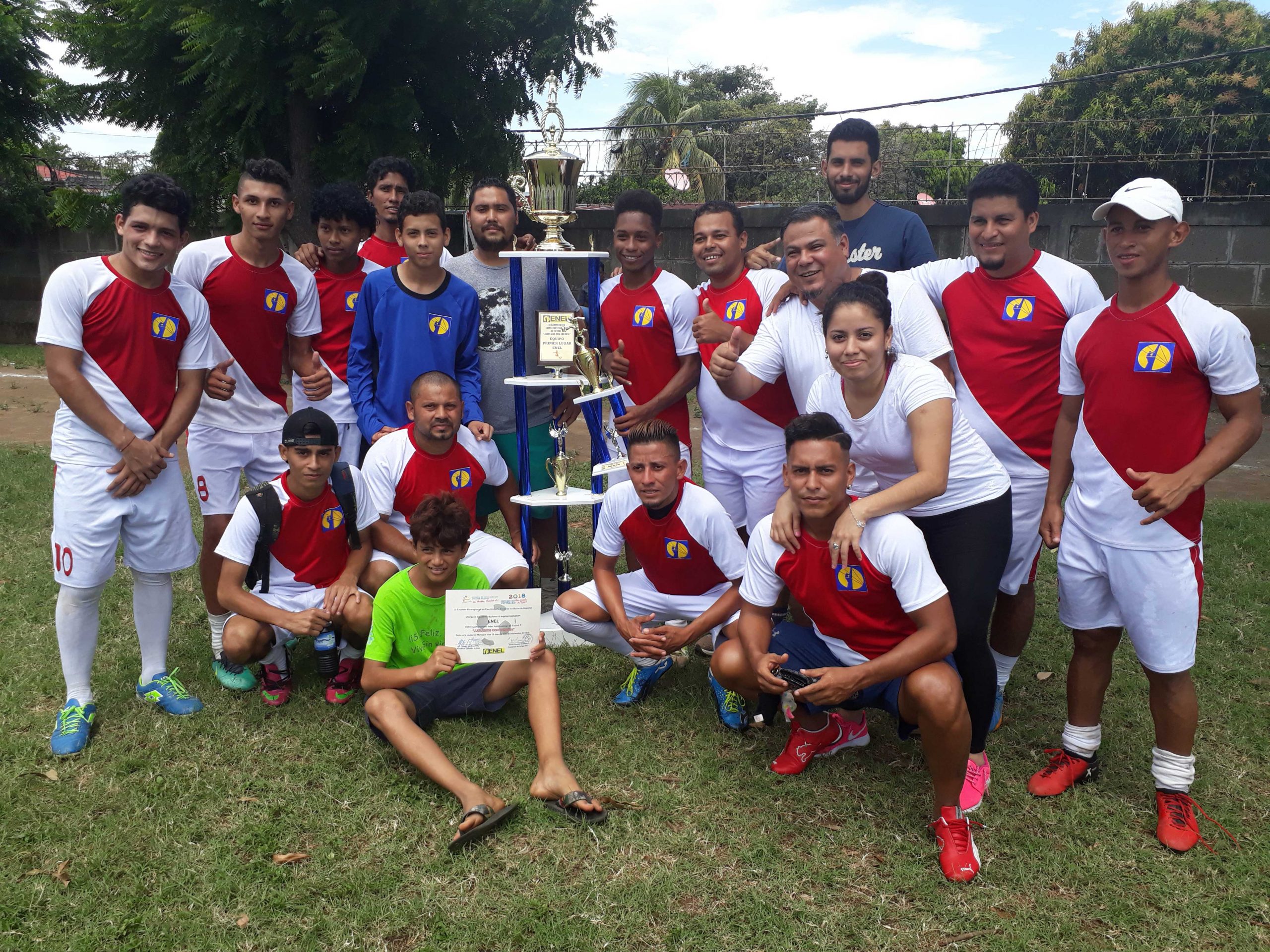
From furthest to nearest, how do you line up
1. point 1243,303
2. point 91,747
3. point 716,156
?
point 716,156 → point 1243,303 → point 91,747

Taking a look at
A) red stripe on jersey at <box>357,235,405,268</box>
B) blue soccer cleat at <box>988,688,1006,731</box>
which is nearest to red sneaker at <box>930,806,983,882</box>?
blue soccer cleat at <box>988,688,1006,731</box>

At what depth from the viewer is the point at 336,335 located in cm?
486

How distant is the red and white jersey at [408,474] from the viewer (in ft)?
14.3

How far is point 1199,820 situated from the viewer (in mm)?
3301

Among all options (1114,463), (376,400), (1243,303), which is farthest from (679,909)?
(1243,303)

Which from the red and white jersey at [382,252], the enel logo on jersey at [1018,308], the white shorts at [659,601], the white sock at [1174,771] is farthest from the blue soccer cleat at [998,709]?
the red and white jersey at [382,252]

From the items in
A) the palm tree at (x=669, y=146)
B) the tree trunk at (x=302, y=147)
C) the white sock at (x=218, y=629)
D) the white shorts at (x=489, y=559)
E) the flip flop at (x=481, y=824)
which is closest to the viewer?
the flip flop at (x=481, y=824)

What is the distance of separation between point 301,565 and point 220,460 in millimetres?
704

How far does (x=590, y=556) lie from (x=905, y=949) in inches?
151

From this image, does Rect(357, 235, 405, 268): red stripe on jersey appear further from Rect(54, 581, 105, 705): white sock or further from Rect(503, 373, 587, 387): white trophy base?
Rect(54, 581, 105, 705): white sock

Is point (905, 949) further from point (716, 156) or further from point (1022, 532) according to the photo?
point (716, 156)

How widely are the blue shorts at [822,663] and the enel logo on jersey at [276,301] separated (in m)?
2.71

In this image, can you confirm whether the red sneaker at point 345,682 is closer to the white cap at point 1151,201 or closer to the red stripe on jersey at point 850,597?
the red stripe on jersey at point 850,597

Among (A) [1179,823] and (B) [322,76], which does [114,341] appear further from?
(B) [322,76]
